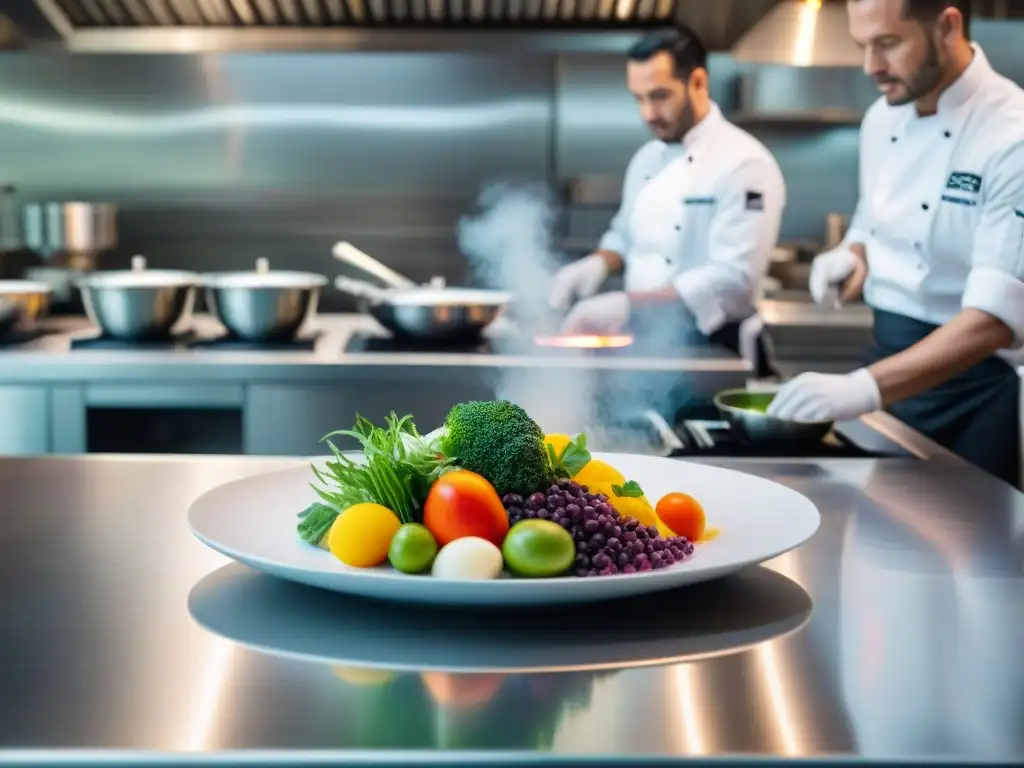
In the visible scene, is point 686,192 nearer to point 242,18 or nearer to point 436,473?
point 242,18

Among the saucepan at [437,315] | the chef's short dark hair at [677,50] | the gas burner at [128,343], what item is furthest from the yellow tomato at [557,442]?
the chef's short dark hair at [677,50]

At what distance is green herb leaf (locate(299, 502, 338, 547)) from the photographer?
45.2 inches

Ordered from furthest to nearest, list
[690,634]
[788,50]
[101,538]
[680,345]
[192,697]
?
[788,50]
[680,345]
[101,538]
[690,634]
[192,697]

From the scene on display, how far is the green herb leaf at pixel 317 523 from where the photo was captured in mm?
1147

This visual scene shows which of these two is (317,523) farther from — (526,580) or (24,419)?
(24,419)

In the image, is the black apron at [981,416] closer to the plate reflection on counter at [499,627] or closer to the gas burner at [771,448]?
the gas burner at [771,448]

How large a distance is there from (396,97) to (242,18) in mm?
619

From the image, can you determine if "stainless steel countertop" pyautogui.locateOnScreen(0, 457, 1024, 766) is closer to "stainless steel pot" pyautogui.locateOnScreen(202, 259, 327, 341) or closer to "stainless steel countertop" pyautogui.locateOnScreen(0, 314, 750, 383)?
"stainless steel countertop" pyautogui.locateOnScreen(0, 314, 750, 383)

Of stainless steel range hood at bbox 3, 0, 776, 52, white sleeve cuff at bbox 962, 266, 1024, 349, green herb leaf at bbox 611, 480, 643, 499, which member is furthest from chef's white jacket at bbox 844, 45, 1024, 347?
stainless steel range hood at bbox 3, 0, 776, 52

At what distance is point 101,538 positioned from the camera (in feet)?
4.27

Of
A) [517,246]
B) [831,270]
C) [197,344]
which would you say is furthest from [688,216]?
[197,344]

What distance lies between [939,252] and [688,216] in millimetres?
1156

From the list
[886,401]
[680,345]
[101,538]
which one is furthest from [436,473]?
[680,345]

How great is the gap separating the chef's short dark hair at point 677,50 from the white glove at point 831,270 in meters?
0.98
